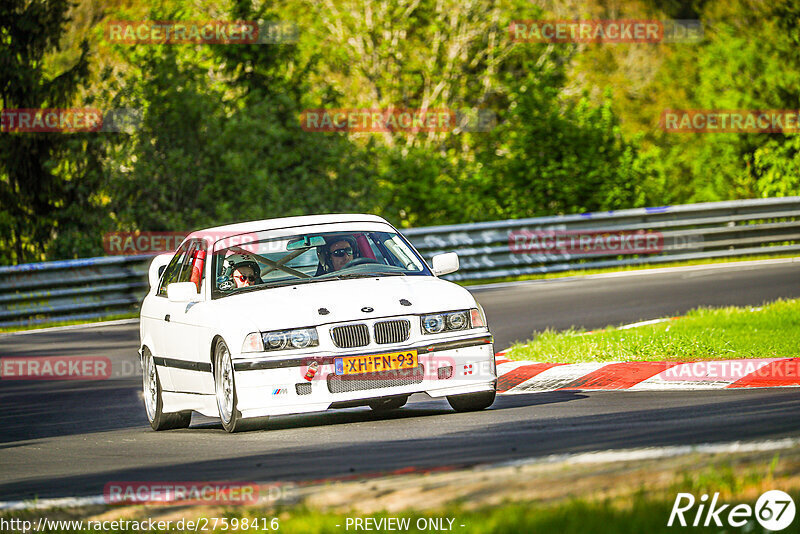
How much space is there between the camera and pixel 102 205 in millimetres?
28266

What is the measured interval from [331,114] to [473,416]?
2452 centimetres

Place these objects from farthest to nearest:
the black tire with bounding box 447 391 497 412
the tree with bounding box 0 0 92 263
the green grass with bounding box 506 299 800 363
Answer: the tree with bounding box 0 0 92 263
the green grass with bounding box 506 299 800 363
the black tire with bounding box 447 391 497 412

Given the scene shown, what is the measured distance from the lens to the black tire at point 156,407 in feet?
36.7

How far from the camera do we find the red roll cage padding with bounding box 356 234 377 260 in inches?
438

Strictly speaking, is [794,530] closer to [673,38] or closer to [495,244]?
[495,244]

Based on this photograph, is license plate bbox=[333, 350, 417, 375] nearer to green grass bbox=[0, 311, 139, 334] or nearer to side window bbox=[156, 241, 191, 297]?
side window bbox=[156, 241, 191, 297]

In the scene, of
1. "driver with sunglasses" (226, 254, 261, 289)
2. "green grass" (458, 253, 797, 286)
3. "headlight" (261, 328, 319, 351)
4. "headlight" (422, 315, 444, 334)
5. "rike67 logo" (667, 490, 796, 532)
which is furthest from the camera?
"green grass" (458, 253, 797, 286)

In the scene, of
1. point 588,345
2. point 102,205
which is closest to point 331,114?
point 102,205

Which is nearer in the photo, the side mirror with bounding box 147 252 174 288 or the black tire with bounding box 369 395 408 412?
the black tire with bounding box 369 395 408 412

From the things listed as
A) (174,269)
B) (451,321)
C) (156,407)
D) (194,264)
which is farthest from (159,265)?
(451,321)

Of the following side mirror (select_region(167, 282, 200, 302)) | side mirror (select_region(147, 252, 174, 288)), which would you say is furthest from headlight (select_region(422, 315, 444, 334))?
side mirror (select_region(147, 252, 174, 288))

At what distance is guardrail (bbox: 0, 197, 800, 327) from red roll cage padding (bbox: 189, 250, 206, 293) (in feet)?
36.2

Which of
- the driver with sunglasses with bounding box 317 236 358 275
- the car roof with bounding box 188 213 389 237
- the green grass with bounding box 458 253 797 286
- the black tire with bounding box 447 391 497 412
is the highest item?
the car roof with bounding box 188 213 389 237

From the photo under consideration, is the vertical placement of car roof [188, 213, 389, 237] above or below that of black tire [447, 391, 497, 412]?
above
